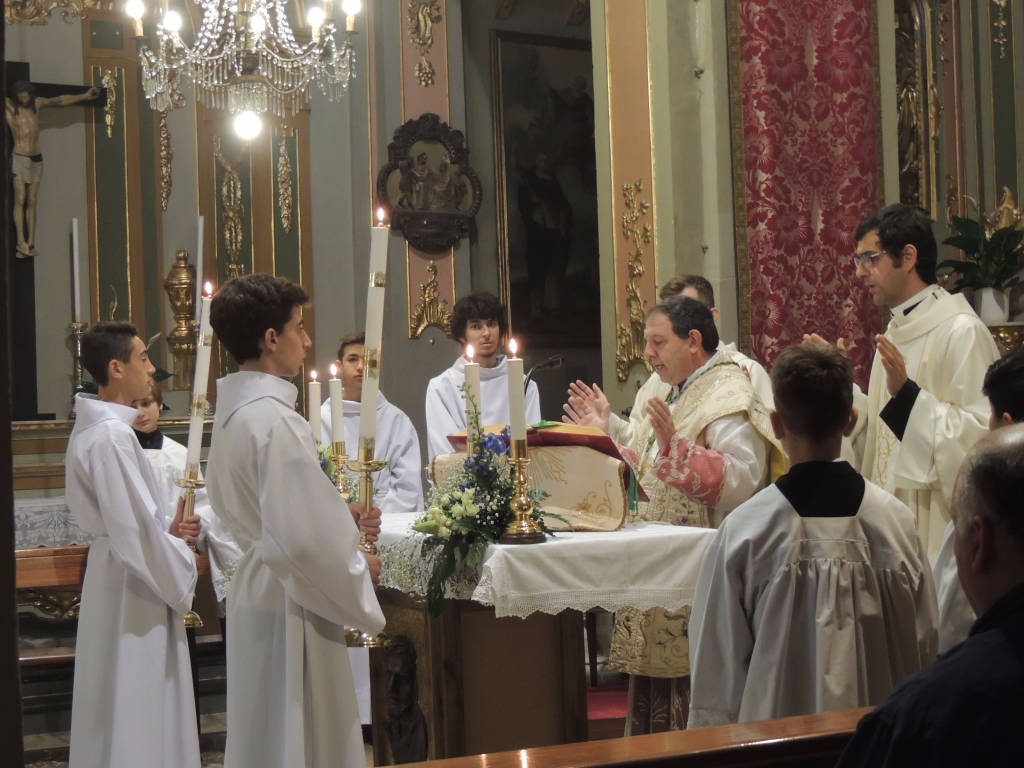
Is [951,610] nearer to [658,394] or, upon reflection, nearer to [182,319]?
[658,394]

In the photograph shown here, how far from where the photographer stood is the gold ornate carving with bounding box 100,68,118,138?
9.13m

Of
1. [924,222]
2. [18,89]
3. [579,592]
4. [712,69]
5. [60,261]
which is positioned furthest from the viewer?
[60,261]

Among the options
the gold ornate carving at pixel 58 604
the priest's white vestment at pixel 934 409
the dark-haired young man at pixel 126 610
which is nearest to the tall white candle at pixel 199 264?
the gold ornate carving at pixel 58 604

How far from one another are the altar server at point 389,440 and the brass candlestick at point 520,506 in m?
3.09

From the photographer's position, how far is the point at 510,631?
147 inches

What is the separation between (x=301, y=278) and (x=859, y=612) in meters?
7.64

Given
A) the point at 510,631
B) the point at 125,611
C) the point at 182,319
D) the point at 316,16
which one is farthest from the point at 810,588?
the point at 182,319

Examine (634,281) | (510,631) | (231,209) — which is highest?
(231,209)

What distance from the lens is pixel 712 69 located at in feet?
19.1

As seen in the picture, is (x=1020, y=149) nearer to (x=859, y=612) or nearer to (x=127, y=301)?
(x=859, y=612)

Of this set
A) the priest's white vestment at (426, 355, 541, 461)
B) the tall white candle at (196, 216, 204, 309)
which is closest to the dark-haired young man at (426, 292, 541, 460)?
the priest's white vestment at (426, 355, 541, 461)

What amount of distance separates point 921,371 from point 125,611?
2799 millimetres

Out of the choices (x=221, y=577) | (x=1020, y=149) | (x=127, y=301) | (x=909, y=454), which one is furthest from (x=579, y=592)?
(x=127, y=301)

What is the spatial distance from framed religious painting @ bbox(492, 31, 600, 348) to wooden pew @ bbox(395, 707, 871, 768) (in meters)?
8.79
